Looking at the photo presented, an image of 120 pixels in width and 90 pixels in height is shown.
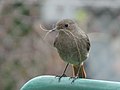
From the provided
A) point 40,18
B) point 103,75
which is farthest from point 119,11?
point 40,18

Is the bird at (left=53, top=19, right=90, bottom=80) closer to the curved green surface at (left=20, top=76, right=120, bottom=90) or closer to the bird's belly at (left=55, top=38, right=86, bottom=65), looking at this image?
the bird's belly at (left=55, top=38, right=86, bottom=65)

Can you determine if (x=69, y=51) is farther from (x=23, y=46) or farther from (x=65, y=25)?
(x=23, y=46)

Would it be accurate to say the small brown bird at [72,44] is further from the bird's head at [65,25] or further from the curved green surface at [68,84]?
the curved green surface at [68,84]

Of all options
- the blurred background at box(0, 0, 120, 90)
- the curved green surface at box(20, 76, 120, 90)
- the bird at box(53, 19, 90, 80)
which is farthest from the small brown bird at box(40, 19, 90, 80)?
the blurred background at box(0, 0, 120, 90)

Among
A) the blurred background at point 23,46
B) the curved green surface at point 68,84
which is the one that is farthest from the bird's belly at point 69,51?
the blurred background at point 23,46

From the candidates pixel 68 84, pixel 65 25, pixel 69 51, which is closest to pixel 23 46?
pixel 69 51

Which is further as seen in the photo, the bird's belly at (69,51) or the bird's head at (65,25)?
the bird's belly at (69,51)
